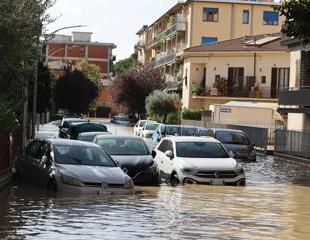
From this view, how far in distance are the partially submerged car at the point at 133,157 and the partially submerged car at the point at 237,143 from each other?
→ 40.8 feet

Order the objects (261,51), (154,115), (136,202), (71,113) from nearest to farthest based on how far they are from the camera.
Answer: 1. (136,202)
2. (261,51)
3. (154,115)
4. (71,113)

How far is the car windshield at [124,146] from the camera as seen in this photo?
2244 cm

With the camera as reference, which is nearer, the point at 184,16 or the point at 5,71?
the point at 5,71

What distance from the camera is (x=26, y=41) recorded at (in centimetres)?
1917

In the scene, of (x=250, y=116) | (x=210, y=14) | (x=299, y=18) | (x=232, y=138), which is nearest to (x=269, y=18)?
(x=210, y=14)

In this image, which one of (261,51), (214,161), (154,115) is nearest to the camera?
(214,161)

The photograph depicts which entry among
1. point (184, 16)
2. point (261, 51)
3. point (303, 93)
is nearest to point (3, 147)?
point (303, 93)

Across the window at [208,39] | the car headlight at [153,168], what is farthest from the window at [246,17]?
the car headlight at [153,168]

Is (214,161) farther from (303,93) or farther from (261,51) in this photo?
(261,51)

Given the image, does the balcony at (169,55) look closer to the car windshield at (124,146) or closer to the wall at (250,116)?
the wall at (250,116)

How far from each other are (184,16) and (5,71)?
70.8m

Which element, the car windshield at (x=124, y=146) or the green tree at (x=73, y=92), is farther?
the green tree at (x=73, y=92)

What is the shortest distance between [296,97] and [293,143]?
9.33 ft

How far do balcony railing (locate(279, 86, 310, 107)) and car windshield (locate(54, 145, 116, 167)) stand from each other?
23951mm
